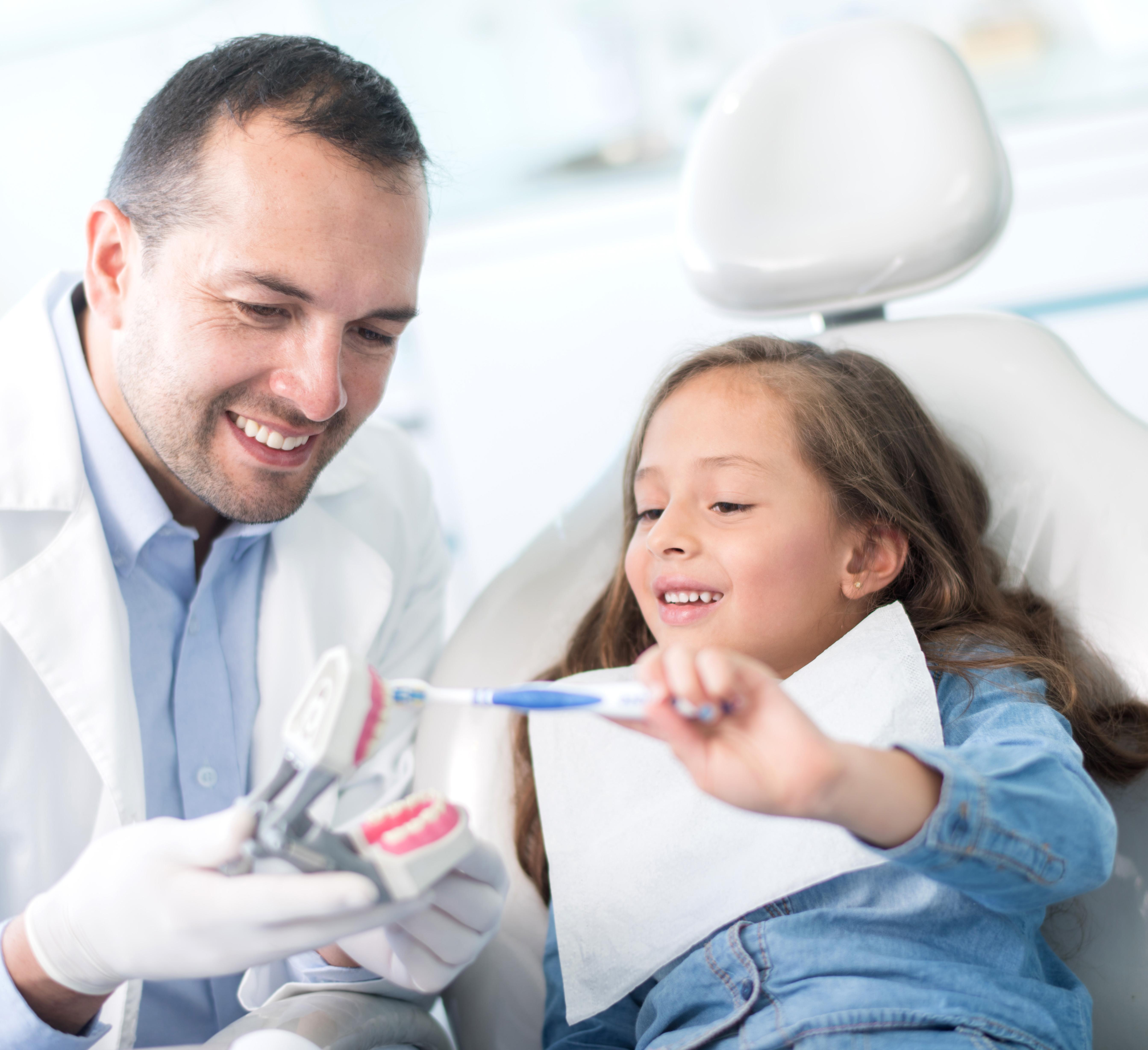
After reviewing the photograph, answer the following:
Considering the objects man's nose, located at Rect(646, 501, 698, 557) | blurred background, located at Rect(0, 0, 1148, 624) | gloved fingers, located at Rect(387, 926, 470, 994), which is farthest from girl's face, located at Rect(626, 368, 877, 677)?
Answer: blurred background, located at Rect(0, 0, 1148, 624)

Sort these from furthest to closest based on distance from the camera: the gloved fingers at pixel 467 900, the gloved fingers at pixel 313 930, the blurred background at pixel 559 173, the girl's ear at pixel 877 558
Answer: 1. the blurred background at pixel 559 173
2. the girl's ear at pixel 877 558
3. the gloved fingers at pixel 467 900
4. the gloved fingers at pixel 313 930

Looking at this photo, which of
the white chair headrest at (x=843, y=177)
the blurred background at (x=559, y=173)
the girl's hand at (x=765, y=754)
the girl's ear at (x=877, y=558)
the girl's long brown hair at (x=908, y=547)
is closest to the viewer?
the girl's hand at (x=765, y=754)

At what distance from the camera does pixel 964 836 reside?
0.72m

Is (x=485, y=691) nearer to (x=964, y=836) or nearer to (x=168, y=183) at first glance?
(x=964, y=836)

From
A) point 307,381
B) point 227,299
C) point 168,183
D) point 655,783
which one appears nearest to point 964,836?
point 655,783

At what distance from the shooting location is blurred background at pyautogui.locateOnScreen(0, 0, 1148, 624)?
101 inches

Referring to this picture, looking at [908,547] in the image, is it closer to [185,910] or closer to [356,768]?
[356,768]

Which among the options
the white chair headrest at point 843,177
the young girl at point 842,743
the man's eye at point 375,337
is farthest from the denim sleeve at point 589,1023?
the white chair headrest at point 843,177

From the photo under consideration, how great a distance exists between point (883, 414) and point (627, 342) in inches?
70.4

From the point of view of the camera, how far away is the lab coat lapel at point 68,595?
107 cm

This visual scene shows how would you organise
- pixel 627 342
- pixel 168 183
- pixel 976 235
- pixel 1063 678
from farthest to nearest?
pixel 627 342
pixel 976 235
pixel 168 183
pixel 1063 678

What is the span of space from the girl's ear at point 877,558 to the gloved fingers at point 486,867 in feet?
1.58

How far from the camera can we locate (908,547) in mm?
1186

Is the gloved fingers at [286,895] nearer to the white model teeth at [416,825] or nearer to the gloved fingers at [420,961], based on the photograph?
the white model teeth at [416,825]
